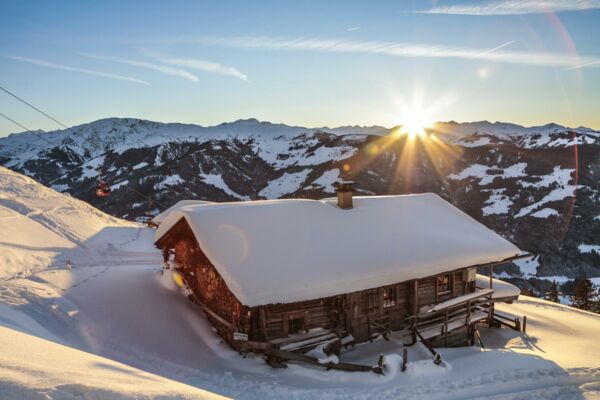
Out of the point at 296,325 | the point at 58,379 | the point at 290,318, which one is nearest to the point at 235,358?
the point at 290,318

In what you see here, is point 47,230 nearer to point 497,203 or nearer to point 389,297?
point 389,297

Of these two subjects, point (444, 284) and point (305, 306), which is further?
point (444, 284)

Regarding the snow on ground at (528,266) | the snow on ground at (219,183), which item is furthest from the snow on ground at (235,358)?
the snow on ground at (219,183)

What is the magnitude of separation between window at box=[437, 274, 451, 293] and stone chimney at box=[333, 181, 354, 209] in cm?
501

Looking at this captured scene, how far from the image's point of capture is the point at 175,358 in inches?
472

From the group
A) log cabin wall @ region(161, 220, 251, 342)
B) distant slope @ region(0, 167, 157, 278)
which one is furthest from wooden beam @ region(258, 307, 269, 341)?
distant slope @ region(0, 167, 157, 278)

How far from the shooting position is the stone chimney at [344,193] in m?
17.7

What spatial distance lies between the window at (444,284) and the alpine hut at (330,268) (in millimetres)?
48

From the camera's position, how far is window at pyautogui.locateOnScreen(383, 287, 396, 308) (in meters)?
15.4

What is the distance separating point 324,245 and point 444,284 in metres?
6.33

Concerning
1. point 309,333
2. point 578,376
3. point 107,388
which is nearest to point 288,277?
point 309,333

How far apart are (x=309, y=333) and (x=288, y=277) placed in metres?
2.29

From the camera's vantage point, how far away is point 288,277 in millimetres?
12547

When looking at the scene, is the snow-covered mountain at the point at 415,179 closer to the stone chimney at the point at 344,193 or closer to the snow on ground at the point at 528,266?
the snow on ground at the point at 528,266
